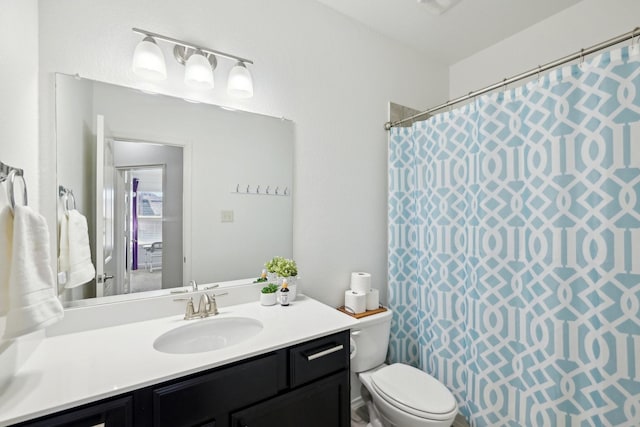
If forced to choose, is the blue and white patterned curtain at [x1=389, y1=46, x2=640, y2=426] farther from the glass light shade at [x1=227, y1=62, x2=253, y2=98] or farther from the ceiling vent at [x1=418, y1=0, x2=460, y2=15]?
the glass light shade at [x1=227, y1=62, x2=253, y2=98]

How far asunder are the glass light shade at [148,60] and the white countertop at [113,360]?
3.71ft

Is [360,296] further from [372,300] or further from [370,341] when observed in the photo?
[370,341]

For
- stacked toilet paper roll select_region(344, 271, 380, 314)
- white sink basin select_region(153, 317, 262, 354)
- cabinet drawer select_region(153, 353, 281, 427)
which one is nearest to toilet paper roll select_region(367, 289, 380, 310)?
stacked toilet paper roll select_region(344, 271, 380, 314)

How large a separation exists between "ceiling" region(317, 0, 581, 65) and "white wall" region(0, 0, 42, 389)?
5.05ft

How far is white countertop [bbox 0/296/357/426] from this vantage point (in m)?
0.77

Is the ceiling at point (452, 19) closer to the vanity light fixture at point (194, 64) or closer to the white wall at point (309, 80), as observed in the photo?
the white wall at point (309, 80)

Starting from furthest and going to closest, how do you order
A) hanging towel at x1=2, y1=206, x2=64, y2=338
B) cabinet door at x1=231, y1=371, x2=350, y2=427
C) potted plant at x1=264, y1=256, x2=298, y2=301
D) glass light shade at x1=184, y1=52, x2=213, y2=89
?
potted plant at x1=264, y1=256, x2=298, y2=301
glass light shade at x1=184, y1=52, x2=213, y2=89
cabinet door at x1=231, y1=371, x2=350, y2=427
hanging towel at x1=2, y1=206, x2=64, y2=338


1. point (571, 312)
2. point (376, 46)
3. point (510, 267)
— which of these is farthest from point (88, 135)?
point (571, 312)

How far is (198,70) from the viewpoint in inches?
53.7

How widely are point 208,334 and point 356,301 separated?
90 centimetres

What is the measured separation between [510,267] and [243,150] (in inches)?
61.5

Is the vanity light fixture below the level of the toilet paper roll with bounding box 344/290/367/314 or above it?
above

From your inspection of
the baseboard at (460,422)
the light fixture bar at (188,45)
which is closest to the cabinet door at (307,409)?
the baseboard at (460,422)

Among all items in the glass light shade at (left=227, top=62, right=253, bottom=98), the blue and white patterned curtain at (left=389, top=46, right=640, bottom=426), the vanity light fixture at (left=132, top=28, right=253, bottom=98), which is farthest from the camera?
the glass light shade at (left=227, top=62, right=253, bottom=98)
